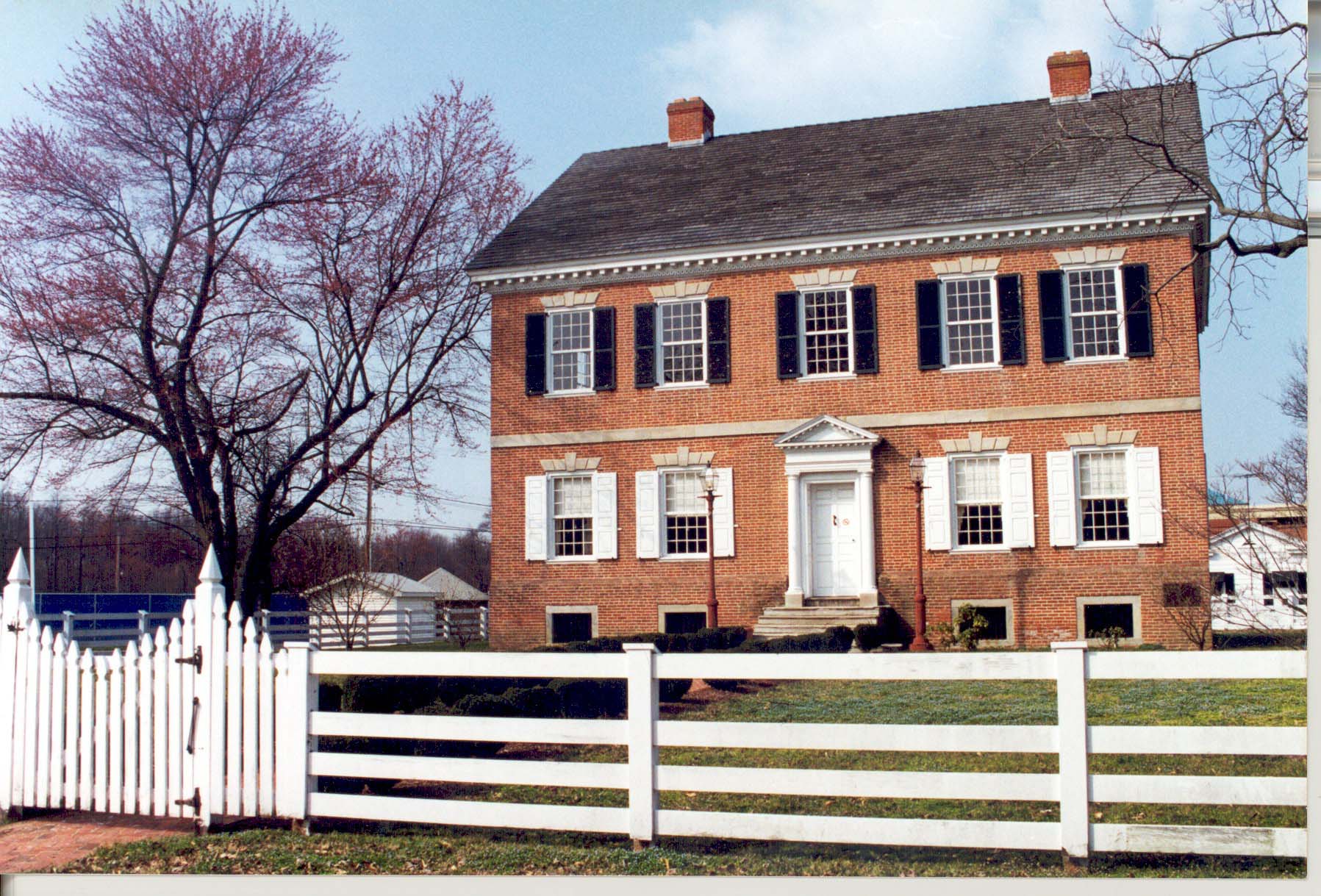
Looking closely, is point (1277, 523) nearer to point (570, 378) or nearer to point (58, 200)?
point (570, 378)

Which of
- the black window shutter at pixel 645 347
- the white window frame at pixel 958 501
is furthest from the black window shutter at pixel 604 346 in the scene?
the white window frame at pixel 958 501

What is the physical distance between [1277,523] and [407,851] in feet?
17.1

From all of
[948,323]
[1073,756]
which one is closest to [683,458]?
[948,323]

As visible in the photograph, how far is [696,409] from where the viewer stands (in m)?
13.1

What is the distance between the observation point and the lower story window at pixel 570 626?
1254 cm

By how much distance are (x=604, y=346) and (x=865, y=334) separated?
299cm

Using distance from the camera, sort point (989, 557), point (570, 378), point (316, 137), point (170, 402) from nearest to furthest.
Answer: point (170, 402)
point (316, 137)
point (989, 557)
point (570, 378)

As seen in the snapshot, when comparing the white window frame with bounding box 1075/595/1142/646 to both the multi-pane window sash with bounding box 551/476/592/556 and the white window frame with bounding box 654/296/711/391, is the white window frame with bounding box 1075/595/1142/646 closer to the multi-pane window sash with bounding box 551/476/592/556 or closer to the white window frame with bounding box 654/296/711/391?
the white window frame with bounding box 654/296/711/391

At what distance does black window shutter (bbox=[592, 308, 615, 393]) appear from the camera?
42.7 ft

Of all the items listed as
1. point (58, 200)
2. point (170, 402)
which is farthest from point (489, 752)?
point (58, 200)

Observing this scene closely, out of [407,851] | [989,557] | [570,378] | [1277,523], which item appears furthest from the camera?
[570,378]

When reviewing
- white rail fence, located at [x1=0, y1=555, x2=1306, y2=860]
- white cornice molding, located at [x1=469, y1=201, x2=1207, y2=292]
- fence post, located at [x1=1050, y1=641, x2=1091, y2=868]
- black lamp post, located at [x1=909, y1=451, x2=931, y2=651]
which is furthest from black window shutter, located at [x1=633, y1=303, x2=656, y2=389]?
fence post, located at [x1=1050, y1=641, x2=1091, y2=868]

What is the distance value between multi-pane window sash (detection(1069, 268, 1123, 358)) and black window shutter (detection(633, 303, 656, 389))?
4.44m

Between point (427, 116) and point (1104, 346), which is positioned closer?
point (427, 116)
